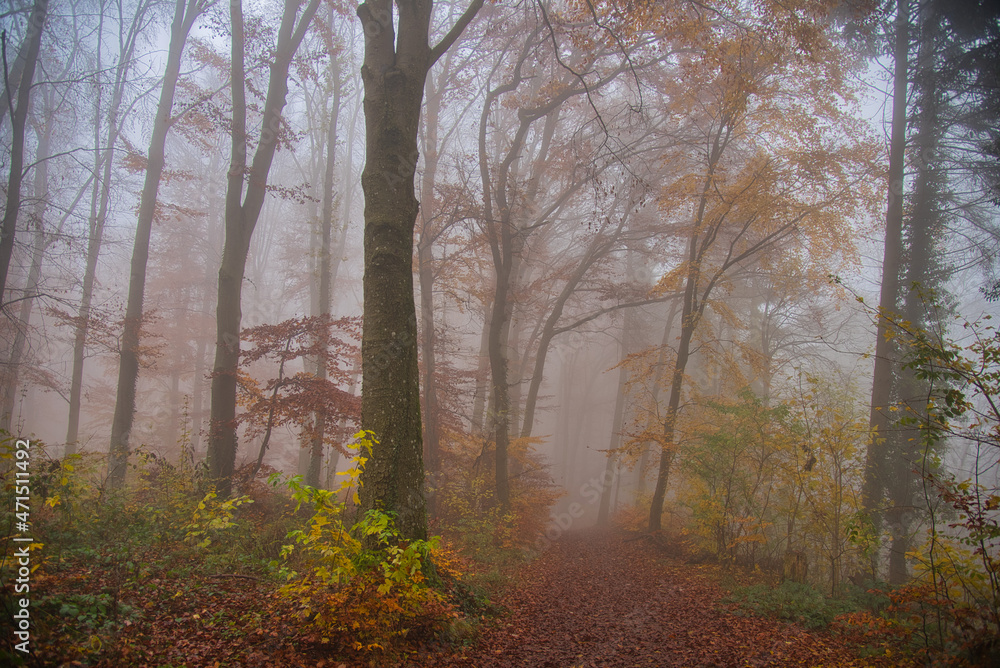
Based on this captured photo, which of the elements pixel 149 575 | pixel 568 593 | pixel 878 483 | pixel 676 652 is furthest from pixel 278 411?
pixel 878 483

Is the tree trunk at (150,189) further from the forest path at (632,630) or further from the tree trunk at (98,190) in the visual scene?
the forest path at (632,630)

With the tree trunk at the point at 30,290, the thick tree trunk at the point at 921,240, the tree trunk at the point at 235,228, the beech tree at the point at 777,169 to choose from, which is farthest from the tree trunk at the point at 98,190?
the thick tree trunk at the point at 921,240

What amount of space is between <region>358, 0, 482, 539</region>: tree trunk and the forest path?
1.56 metres

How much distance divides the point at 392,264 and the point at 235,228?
5.10 metres

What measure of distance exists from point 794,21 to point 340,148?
15.4m

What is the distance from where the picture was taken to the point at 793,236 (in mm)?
11164

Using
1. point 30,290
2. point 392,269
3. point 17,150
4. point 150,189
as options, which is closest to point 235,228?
point 17,150

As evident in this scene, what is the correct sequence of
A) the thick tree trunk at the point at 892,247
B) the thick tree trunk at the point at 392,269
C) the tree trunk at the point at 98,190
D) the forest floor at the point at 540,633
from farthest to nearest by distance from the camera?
the tree trunk at the point at 98,190 → the thick tree trunk at the point at 892,247 → the thick tree trunk at the point at 392,269 → the forest floor at the point at 540,633

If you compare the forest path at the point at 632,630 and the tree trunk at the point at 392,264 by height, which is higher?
the tree trunk at the point at 392,264

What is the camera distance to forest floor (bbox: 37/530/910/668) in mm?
3109

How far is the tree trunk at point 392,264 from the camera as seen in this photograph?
4320 millimetres

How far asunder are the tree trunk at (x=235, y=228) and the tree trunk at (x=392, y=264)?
170 inches

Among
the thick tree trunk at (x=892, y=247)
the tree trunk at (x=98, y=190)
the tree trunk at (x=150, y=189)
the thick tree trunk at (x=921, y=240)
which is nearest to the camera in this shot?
the thick tree trunk at (x=921, y=240)

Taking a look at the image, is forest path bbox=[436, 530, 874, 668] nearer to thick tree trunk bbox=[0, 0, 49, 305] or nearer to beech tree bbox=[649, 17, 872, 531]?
beech tree bbox=[649, 17, 872, 531]
